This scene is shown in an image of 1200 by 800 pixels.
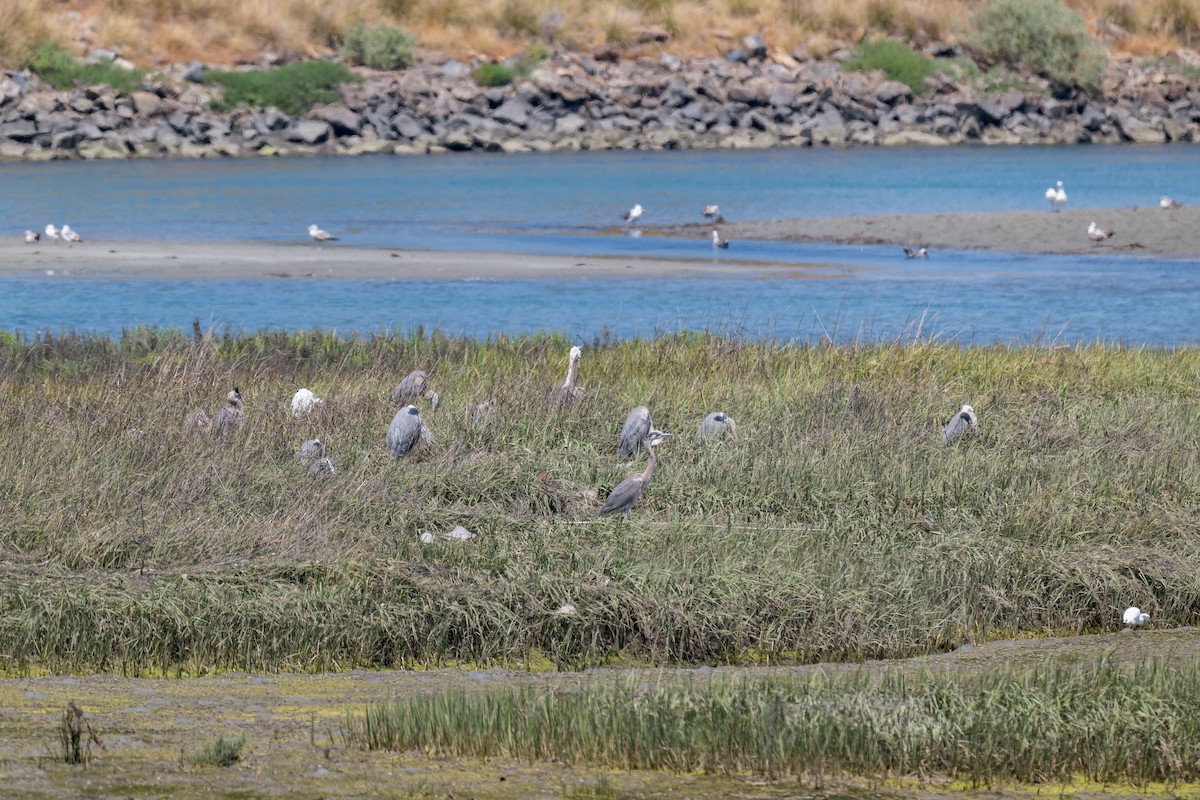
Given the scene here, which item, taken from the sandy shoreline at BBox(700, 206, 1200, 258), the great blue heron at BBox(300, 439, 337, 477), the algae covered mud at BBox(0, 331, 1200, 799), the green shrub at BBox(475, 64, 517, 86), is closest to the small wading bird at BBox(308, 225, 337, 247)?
the sandy shoreline at BBox(700, 206, 1200, 258)

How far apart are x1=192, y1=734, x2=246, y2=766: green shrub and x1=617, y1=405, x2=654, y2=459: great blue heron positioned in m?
4.79

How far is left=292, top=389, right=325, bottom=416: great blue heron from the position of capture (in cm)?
1105

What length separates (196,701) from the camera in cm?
682

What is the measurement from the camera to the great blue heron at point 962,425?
11062mm

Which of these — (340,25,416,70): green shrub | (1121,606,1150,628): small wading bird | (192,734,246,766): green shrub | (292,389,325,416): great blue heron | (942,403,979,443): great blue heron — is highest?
(192,734,246,766): green shrub

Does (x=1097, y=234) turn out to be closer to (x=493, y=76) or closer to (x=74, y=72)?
(x=493, y=76)

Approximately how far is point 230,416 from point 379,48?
178 ft

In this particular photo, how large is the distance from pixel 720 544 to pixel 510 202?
32928 millimetres

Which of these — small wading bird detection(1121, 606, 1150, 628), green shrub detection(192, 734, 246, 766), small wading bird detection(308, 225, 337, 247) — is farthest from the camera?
small wading bird detection(308, 225, 337, 247)

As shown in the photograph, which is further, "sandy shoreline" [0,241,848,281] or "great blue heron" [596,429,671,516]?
"sandy shoreline" [0,241,848,281]

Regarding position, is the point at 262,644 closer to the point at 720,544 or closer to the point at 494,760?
the point at 494,760

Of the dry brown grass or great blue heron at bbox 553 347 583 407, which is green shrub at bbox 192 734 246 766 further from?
the dry brown grass

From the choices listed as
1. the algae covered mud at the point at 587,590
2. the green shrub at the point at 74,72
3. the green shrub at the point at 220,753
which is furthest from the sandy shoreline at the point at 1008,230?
the green shrub at the point at 74,72

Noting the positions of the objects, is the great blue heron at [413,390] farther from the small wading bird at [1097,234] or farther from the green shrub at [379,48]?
the green shrub at [379,48]
